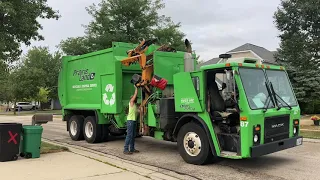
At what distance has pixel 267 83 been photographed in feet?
24.7

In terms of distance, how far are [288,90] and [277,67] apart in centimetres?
60

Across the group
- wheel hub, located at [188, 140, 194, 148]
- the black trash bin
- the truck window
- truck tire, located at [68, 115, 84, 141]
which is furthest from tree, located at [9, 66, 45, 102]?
the truck window

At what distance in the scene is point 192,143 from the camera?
25.7 feet

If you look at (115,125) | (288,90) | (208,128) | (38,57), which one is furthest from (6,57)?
(38,57)

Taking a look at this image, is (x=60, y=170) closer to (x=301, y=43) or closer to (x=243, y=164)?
(x=243, y=164)

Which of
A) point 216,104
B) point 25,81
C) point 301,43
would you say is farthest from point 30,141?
point 25,81

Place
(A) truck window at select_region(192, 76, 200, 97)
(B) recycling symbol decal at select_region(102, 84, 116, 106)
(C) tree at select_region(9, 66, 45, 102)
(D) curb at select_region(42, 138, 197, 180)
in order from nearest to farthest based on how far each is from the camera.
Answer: (D) curb at select_region(42, 138, 197, 180)
(A) truck window at select_region(192, 76, 200, 97)
(B) recycling symbol decal at select_region(102, 84, 116, 106)
(C) tree at select_region(9, 66, 45, 102)

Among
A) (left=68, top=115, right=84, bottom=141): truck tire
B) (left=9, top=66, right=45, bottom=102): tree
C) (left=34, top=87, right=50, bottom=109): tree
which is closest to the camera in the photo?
(left=68, top=115, right=84, bottom=141): truck tire

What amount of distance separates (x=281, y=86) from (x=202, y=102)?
6.32ft

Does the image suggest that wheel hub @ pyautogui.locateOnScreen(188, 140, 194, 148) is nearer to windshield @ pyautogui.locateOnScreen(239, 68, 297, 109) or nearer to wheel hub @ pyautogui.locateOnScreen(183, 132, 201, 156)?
wheel hub @ pyautogui.locateOnScreen(183, 132, 201, 156)

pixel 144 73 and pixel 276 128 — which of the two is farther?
pixel 144 73

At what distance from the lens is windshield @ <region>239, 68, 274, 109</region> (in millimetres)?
6995

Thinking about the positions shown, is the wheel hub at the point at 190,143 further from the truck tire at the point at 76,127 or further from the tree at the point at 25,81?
the tree at the point at 25,81

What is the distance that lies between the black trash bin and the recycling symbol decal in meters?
3.03
